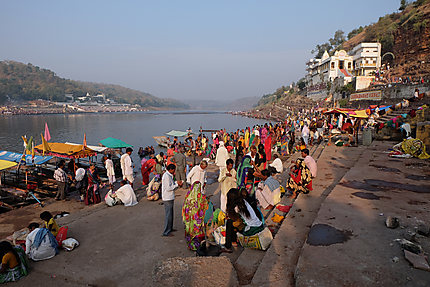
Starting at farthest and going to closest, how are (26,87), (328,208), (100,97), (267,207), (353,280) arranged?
(100,97) → (26,87) → (267,207) → (328,208) → (353,280)

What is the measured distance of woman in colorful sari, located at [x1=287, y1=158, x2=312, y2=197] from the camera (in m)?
6.57

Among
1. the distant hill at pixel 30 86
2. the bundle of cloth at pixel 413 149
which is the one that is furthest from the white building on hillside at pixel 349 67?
the distant hill at pixel 30 86

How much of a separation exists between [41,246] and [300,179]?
18.4 feet

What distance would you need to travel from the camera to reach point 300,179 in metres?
6.60

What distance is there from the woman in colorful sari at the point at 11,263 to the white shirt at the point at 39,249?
13.9 inches

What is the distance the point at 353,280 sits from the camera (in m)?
2.99

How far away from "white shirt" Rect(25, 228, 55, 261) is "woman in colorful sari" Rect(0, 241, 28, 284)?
35 centimetres

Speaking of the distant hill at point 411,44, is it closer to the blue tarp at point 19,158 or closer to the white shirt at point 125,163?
the white shirt at point 125,163

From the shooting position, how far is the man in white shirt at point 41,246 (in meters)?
4.53

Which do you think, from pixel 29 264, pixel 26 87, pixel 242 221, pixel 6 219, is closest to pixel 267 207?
pixel 242 221

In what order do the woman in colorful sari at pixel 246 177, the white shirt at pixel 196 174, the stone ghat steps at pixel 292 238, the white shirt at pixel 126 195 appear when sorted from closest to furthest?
the stone ghat steps at pixel 292 238 → the white shirt at pixel 196 174 → the woman in colorful sari at pixel 246 177 → the white shirt at pixel 126 195

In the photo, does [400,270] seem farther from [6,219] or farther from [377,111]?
[377,111]

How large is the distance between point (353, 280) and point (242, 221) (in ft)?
5.96

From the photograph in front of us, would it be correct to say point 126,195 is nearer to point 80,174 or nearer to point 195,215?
point 80,174
